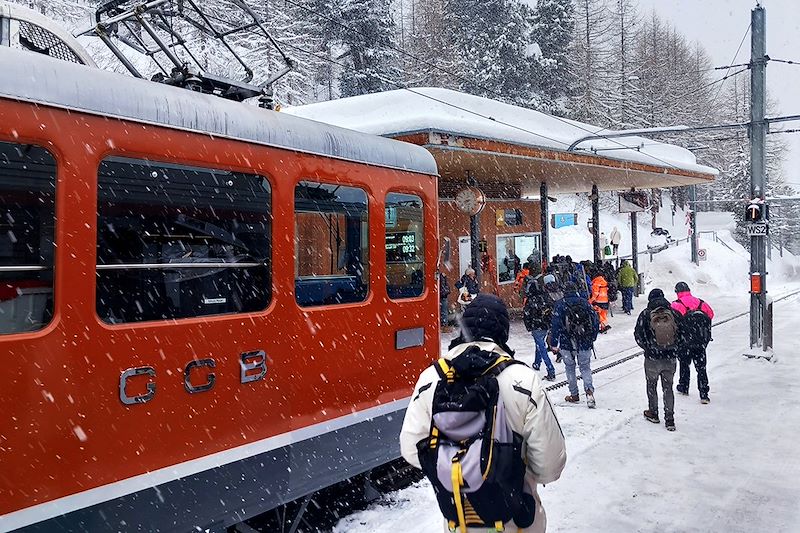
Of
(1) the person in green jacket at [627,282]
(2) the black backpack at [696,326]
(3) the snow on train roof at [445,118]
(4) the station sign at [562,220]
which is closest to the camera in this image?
(2) the black backpack at [696,326]

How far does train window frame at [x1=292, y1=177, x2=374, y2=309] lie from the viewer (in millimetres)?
4355

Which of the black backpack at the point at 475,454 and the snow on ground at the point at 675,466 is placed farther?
the snow on ground at the point at 675,466

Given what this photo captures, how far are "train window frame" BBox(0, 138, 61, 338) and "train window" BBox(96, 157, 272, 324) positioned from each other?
0.23m

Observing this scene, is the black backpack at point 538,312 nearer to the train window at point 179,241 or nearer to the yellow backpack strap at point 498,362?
the train window at point 179,241

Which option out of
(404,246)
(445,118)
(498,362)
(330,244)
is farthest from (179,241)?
(445,118)

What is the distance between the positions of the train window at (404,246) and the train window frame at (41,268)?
2669 mm

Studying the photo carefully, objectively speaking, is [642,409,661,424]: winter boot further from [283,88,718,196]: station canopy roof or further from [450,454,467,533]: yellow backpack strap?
[450,454,467,533]: yellow backpack strap

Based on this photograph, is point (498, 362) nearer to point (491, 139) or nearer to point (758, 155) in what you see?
point (491, 139)

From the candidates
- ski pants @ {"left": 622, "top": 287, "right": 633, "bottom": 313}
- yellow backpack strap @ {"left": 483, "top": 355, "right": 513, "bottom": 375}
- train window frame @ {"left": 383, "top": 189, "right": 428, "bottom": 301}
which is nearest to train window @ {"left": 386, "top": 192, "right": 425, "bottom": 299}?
train window frame @ {"left": 383, "top": 189, "right": 428, "bottom": 301}

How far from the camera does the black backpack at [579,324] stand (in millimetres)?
8438

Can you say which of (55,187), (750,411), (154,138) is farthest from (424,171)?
(750,411)

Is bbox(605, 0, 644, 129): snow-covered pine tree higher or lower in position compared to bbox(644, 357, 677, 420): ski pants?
higher

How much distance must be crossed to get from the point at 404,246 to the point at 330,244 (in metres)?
1.02

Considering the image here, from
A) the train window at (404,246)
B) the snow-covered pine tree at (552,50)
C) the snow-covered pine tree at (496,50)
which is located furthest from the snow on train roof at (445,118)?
the snow-covered pine tree at (552,50)
